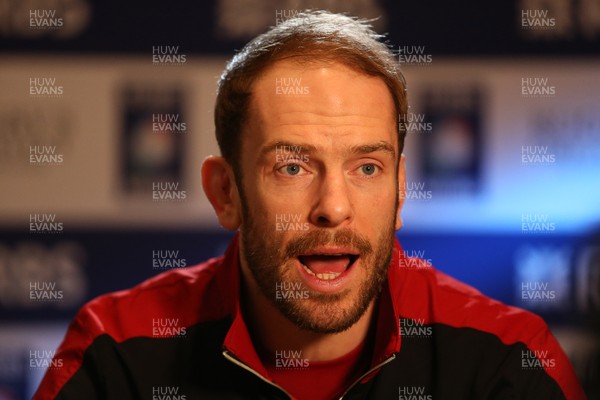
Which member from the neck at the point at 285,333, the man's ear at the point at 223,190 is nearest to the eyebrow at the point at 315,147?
the man's ear at the point at 223,190

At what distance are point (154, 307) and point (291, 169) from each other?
0.50 meters

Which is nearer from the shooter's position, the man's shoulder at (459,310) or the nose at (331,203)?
the nose at (331,203)

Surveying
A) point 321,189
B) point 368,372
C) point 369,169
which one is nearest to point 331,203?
point 321,189

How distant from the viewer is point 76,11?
9.50 ft

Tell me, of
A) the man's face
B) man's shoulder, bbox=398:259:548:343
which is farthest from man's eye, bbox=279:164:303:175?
man's shoulder, bbox=398:259:548:343

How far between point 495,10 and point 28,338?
1.95 meters

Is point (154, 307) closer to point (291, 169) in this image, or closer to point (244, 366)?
point (244, 366)

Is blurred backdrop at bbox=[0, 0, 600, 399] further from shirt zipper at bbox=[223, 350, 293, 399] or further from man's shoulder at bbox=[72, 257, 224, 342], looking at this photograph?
shirt zipper at bbox=[223, 350, 293, 399]

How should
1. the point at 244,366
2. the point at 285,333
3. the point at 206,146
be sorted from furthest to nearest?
the point at 206,146
the point at 285,333
the point at 244,366

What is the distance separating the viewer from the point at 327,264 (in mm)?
1678

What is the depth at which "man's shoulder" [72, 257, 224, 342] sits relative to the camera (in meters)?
1.87

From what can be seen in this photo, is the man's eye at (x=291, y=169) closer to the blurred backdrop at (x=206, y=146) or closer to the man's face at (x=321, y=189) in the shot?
the man's face at (x=321, y=189)

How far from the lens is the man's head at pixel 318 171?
1657 mm

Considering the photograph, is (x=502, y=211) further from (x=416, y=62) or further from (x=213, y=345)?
(x=213, y=345)
